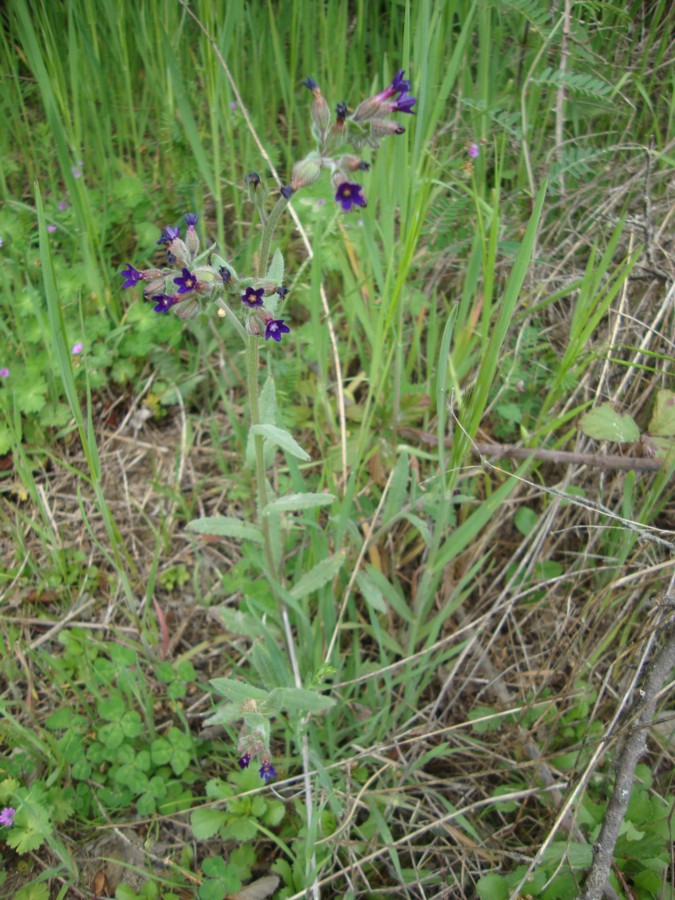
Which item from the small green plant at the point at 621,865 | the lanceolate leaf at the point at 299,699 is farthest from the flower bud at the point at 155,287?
the small green plant at the point at 621,865

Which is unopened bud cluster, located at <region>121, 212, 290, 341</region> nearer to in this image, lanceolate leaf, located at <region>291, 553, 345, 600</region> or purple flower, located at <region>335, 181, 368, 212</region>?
purple flower, located at <region>335, 181, 368, 212</region>

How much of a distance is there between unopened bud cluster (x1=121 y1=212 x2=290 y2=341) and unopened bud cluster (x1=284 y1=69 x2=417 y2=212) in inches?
10.2

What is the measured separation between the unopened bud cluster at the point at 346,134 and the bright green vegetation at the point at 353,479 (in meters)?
0.29

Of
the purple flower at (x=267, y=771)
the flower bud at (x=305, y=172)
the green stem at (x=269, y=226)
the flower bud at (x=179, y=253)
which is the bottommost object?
the purple flower at (x=267, y=771)

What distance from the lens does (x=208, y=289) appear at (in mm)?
1743

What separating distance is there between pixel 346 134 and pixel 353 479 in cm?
101

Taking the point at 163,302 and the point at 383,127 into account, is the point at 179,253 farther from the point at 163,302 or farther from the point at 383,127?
the point at 383,127

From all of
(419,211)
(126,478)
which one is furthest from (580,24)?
(126,478)

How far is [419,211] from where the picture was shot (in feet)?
6.77

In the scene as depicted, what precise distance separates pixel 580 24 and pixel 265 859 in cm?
357

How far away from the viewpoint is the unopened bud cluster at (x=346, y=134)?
1701 millimetres

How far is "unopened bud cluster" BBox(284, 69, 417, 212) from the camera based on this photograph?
67.0 inches

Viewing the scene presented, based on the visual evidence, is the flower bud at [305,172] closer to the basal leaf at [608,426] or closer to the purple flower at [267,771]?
the basal leaf at [608,426]

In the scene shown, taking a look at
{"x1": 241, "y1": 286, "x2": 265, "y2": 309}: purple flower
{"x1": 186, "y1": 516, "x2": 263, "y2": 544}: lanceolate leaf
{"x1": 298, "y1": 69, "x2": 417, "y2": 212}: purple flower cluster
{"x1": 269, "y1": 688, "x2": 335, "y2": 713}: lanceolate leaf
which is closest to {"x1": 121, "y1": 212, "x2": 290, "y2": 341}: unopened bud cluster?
{"x1": 241, "y1": 286, "x2": 265, "y2": 309}: purple flower
